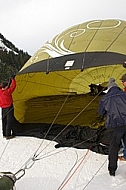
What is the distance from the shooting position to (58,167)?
4391 millimetres

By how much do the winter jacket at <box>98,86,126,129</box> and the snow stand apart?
0.69 meters

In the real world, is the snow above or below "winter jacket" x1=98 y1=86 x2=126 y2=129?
below

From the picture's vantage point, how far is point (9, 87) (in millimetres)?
5840

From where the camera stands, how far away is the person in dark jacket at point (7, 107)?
19.1 ft

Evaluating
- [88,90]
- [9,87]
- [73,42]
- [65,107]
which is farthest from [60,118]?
[73,42]

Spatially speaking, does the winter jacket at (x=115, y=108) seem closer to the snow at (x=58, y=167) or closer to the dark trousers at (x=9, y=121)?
the snow at (x=58, y=167)

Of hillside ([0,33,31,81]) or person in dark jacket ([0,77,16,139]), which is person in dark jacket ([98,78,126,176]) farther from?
hillside ([0,33,31,81])

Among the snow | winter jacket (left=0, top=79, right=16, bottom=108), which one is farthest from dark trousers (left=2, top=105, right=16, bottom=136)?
the snow

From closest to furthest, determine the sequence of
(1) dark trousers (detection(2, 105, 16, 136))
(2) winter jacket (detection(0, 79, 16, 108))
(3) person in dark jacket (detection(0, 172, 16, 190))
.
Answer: (3) person in dark jacket (detection(0, 172, 16, 190)) → (2) winter jacket (detection(0, 79, 16, 108)) → (1) dark trousers (detection(2, 105, 16, 136))

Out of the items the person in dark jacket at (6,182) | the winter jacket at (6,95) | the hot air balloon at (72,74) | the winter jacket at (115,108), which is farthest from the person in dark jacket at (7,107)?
the person in dark jacket at (6,182)

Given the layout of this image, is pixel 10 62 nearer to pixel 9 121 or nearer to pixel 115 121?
pixel 9 121

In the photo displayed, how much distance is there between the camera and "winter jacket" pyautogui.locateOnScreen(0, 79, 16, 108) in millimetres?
5809

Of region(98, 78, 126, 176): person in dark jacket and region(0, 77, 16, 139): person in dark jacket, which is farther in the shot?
region(0, 77, 16, 139): person in dark jacket

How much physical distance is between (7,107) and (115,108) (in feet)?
8.87
